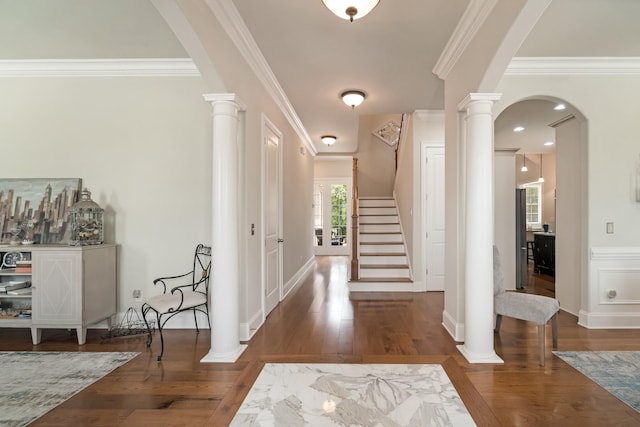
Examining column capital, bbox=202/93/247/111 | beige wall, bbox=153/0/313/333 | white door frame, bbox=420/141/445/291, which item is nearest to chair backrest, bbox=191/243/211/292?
beige wall, bbox=153/0/313/333

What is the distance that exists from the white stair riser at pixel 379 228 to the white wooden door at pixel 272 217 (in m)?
2.68

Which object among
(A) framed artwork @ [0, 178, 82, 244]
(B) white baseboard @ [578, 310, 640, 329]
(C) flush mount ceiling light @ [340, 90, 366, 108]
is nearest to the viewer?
(A) framed artwork @ [0, 178, 82, 244]

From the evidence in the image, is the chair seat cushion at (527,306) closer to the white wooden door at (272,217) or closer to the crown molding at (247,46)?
the white wooden door at (272,217)

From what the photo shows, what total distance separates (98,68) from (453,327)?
4.76 meters

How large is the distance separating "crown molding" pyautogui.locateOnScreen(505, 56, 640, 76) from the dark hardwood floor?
2862 millimetres

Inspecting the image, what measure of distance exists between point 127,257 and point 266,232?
157 centimetres

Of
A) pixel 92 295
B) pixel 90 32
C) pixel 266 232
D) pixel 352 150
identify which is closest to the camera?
pixel 90 32

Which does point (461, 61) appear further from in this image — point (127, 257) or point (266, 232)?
point (127, 257)

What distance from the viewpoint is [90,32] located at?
296cm

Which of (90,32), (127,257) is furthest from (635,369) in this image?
(90,32)

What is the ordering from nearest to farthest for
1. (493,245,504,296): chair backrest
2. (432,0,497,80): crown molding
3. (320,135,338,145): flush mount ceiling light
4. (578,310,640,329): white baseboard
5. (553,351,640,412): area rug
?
(553,351,640,412): area rug
(432,0,497,80): crown molding
(493,245,504,296): chair backrest
(578,310,640,329): white baseboard
(320,135,338,145): flush mount ceiling light

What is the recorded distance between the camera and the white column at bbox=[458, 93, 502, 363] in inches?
108

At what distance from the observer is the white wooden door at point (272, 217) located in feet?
12.9

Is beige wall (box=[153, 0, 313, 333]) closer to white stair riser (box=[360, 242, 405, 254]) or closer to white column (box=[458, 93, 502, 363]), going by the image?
white stair riser (box=[360, 242, 405, 254])
